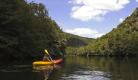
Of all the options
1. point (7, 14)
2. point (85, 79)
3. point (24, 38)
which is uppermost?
point (7, 14)

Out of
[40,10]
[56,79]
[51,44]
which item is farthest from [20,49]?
[51,44]

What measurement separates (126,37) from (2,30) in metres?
65.1

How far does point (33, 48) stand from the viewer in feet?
104

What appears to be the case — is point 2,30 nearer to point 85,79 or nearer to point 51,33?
point 85,79

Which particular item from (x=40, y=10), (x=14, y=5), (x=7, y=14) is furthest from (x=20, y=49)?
(x=40, y=10)

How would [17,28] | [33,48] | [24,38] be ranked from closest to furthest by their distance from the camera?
[17,28] → [24,38] → [33,48]

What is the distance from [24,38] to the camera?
29562mm

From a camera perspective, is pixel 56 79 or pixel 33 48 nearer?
pixel 56 79

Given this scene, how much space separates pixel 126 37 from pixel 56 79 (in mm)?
71250

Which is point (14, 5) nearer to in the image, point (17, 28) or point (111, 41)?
point (17, 28)

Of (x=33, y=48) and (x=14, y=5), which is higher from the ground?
(x=14, y=5)

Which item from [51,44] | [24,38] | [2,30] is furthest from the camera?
[51,44]

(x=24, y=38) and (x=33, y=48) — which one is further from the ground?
(x=24, y=38)

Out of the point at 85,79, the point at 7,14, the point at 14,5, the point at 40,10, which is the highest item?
the point at 40,10
